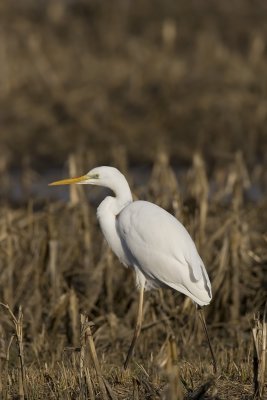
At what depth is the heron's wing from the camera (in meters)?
6.28

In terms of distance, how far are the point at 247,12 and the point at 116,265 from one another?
1567 cm

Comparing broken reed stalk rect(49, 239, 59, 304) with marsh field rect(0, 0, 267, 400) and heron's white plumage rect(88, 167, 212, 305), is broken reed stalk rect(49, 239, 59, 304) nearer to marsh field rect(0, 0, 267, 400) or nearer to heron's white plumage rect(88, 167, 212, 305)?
marsh field rect(0, 0, 267, 400)

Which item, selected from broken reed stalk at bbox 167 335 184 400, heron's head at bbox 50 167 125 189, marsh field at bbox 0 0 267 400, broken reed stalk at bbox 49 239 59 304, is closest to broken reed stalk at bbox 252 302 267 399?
marsh field at bbox 0 0 267 400

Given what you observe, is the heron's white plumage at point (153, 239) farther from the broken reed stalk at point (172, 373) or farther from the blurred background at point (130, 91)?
the blurred background at point (130, 91)

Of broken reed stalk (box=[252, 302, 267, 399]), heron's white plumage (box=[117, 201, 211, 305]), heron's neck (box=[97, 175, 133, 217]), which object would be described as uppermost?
heron's neck (box=[97, 175, 133, 217])

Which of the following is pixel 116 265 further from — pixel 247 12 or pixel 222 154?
pixel 247 12

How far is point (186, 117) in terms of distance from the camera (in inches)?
630

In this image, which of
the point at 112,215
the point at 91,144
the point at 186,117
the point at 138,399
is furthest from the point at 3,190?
the point at 138,399

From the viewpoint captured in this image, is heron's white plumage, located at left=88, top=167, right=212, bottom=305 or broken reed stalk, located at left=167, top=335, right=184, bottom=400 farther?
heron's white plumage, located at left=88, top=167, right=212, bottom=305

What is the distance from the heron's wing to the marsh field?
557mm

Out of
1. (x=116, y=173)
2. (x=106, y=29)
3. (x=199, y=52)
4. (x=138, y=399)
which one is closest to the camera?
(x=138, y=399)

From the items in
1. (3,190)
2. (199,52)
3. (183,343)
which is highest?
(199,52)

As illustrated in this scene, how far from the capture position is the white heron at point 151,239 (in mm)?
6277

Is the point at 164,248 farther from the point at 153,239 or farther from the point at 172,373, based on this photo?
the point at 172,373
